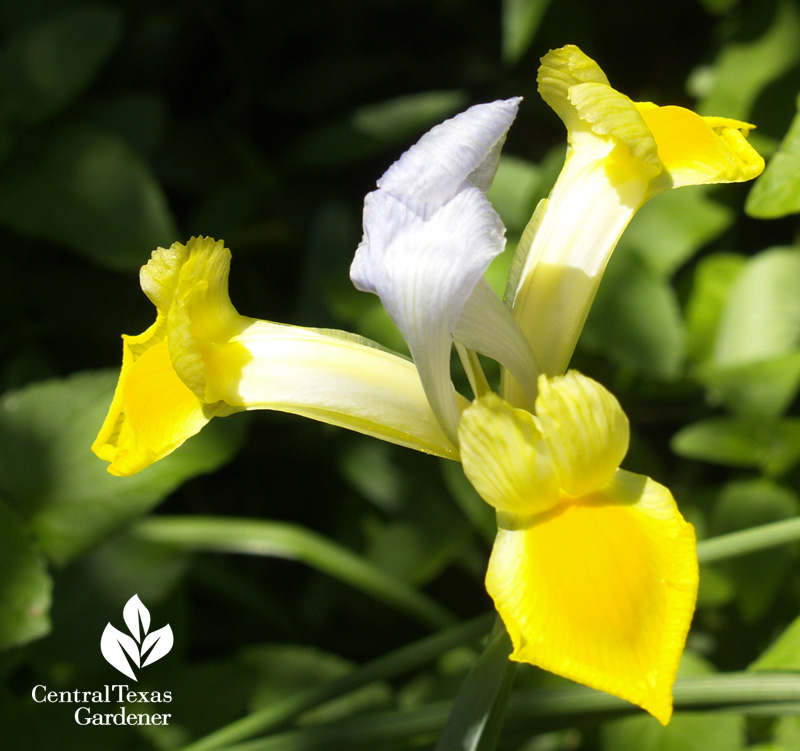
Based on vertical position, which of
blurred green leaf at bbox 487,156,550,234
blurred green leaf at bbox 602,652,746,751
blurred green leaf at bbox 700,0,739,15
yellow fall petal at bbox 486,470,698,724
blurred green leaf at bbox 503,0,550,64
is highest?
blurred green leaf at bbox 503,0,550,64

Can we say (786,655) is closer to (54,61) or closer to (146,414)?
(146,414)

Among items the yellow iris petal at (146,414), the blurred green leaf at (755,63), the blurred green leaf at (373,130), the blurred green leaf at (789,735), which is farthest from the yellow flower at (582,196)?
the blurred green leaf at (373,130)

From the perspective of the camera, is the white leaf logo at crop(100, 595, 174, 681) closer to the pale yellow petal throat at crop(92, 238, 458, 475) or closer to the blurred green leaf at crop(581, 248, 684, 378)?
the pale yellow petal throat at crop(92, 238, 458, 475)

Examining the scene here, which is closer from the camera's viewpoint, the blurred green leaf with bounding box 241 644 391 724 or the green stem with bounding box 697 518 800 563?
the green stem with bounding box 697 518 800 563

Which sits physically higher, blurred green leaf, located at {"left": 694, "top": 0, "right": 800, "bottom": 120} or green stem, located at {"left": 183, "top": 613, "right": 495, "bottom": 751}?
blurred green leaf, located at {"left": 694, "top": 0, "right": 800, "bottom": 120}

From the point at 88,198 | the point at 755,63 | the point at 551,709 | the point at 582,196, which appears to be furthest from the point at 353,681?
the point at 755,63

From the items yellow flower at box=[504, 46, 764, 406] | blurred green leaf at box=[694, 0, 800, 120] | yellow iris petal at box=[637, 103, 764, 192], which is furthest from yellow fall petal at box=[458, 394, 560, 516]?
blurred green leaf at box=[694, 0, 800, 120]
